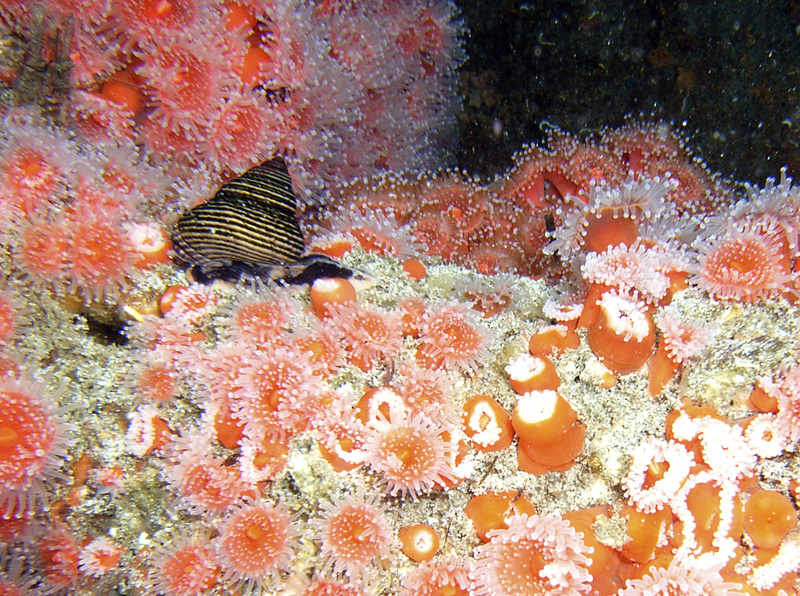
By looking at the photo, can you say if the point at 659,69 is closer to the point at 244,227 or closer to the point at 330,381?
the point at 244,227

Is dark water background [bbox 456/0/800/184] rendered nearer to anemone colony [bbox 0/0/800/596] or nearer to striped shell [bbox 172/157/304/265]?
anemone colony [bbox 0/0/800/596]

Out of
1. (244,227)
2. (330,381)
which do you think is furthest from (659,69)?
(330,381)

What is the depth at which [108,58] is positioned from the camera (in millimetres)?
2604

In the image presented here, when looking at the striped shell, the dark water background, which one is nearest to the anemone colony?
the striped shell

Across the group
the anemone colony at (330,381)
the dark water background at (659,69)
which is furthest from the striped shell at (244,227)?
the dark water background at (659,69)

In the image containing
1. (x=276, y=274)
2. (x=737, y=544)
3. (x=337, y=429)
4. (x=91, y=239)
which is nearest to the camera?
(x=737, y=544)

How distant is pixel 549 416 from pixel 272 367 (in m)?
1.20

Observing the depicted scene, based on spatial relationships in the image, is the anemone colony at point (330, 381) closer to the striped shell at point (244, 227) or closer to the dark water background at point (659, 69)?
the striped shell at point (244, 227)

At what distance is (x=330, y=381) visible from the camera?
212 centimetres

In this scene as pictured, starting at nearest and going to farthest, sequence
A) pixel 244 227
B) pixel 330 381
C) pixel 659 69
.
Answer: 1. pixel 330 381
2. pixel 244 227
3. pixel 659 69

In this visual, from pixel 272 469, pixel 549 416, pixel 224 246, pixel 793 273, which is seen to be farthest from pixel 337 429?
pixel 793 273

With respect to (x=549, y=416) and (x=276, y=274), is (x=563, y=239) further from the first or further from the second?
(x=276, y=274)

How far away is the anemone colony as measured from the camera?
71.5 inches

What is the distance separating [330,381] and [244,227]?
45.1 inches
